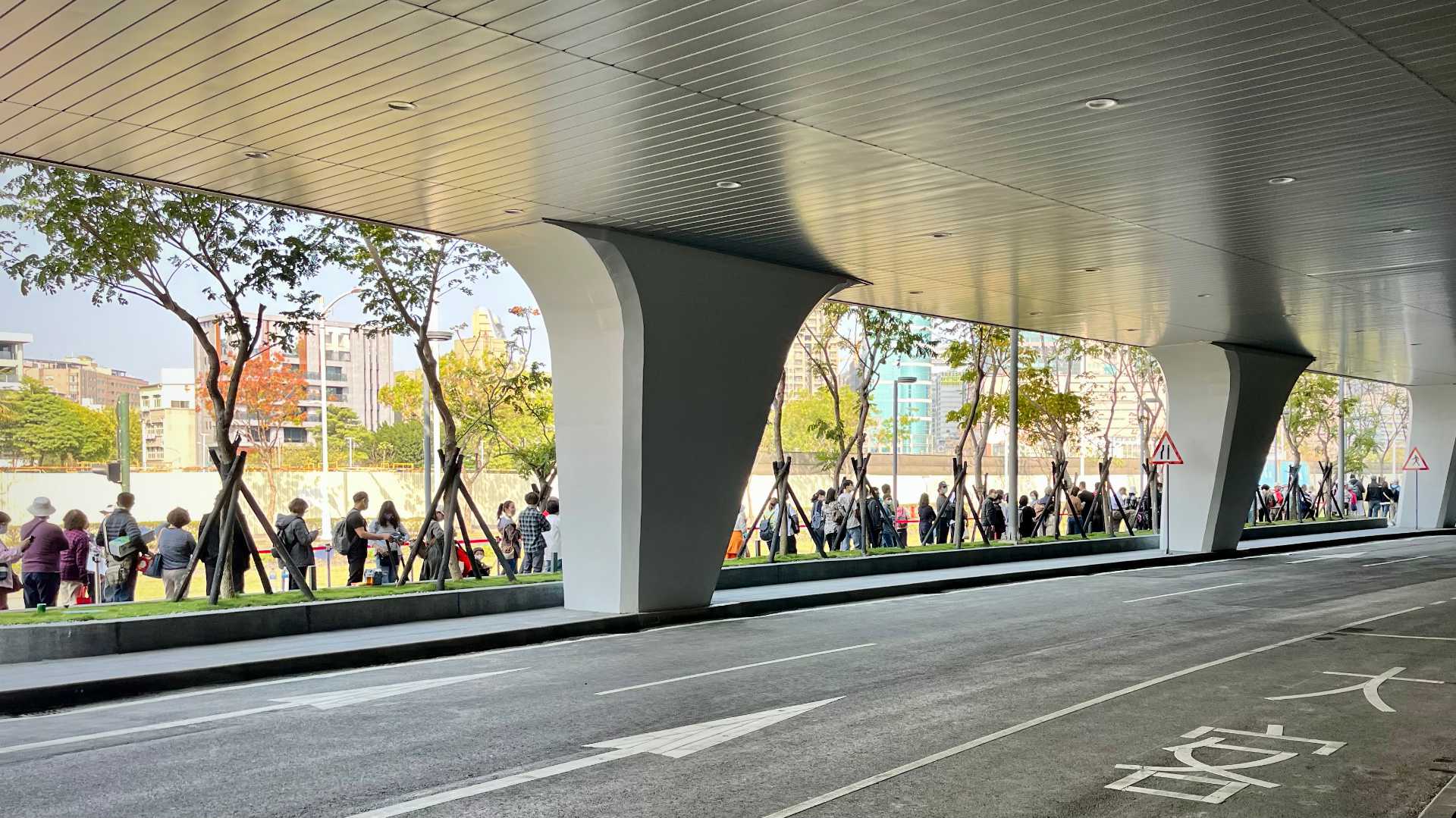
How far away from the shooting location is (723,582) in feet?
59.5

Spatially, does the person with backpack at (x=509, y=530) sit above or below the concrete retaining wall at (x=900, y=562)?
above

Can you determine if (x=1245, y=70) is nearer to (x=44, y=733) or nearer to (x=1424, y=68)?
(x=1424, y=68)

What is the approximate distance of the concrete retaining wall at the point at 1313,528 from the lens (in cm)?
3350

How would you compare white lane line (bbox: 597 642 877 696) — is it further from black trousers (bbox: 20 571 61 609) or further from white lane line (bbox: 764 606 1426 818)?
black trousers (bbox: 20 571 61 609)

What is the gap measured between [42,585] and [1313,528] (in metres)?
35.3

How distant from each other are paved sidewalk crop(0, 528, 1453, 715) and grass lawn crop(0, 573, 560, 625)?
0.73 metres

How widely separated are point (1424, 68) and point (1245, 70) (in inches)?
47.8

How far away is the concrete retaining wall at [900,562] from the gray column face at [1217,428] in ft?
5.32

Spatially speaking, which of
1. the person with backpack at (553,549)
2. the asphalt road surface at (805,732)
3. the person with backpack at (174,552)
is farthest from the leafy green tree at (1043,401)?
the person with backpack at (174,552)

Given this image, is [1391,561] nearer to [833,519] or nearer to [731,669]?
[833,519]

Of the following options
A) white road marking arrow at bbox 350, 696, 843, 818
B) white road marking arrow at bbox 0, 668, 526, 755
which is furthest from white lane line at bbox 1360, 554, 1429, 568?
white road marking arrow at bbox 0, 668, 526, 755

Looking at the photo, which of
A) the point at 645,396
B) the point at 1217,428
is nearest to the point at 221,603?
the point at 645,396

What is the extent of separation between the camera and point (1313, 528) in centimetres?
3750

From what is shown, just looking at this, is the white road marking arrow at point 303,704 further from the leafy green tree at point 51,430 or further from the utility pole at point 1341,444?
the utility pole at point 1341,444
